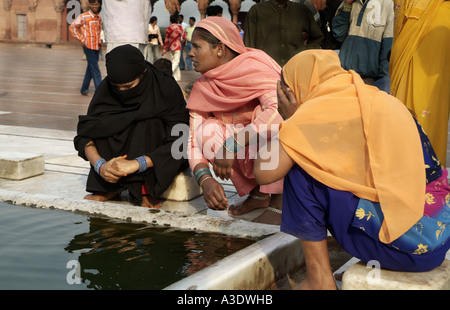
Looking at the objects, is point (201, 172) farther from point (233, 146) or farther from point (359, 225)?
point (359, 225)

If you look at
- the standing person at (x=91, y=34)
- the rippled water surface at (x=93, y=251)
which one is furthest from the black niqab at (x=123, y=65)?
the standing person at (x=91, y=34)

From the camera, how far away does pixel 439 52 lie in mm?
3922

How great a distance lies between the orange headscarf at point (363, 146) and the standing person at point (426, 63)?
6.19 feet

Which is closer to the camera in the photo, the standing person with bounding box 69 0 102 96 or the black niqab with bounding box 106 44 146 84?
the black niqab with bounding box 106 44 146 84

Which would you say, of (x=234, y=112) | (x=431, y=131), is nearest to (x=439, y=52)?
(x=431, y=131)

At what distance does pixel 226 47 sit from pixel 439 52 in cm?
142

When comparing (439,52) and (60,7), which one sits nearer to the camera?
(439,52)

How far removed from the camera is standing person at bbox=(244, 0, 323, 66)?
517 centimetres

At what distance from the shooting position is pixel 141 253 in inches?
109

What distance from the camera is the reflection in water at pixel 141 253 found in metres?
2.48

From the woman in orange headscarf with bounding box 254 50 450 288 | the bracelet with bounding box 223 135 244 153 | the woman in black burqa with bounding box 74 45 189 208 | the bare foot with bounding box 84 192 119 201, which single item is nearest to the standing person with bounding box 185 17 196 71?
the woman in black burqa with bounding box 74 45 189 208

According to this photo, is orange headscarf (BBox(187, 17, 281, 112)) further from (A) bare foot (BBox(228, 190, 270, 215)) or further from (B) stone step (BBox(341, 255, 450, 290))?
(B) stone step (BBox(341, 255, 450, 290))

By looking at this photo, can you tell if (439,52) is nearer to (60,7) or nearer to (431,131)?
(431,131)

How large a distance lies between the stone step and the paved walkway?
85cm
